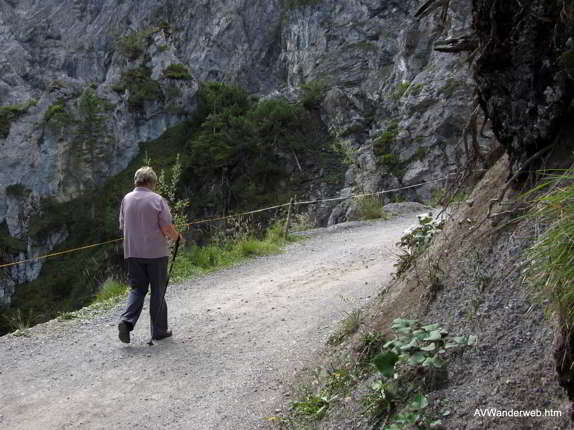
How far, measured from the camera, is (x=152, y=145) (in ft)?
124

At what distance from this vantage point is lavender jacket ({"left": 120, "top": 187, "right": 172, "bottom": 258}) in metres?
6.01

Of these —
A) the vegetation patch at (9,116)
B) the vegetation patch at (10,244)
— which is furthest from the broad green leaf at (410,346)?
the vegetation patch at (9,116)

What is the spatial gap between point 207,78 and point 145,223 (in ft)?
195

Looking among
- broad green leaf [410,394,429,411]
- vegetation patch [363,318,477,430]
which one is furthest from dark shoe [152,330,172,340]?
broad green leaf [410,394,429,411]

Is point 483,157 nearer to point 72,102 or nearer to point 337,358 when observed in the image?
point 337,358

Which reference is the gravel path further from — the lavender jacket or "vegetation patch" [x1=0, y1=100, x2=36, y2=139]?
"vegetation patch" [x1=0, y1=100, x2=36, y2=139]

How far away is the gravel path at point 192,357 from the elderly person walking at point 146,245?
34 cm

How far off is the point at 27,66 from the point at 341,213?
2471 inches

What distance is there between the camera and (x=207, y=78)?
62969 millimetres

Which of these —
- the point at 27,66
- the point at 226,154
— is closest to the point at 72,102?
the point at 226,154

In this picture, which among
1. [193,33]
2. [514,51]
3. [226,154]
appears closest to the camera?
[514,51]

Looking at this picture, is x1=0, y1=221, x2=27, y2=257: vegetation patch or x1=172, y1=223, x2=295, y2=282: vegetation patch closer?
x1=172, y1=223, x2=295, y2=282: vegetation patch

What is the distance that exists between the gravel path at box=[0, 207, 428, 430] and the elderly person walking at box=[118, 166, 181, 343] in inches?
13.3

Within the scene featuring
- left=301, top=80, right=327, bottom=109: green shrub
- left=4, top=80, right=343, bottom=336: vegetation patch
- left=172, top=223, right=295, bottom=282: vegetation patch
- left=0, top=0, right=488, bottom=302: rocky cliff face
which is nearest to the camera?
left=172, top=223, right=295, bottom=282: vegetation patch
